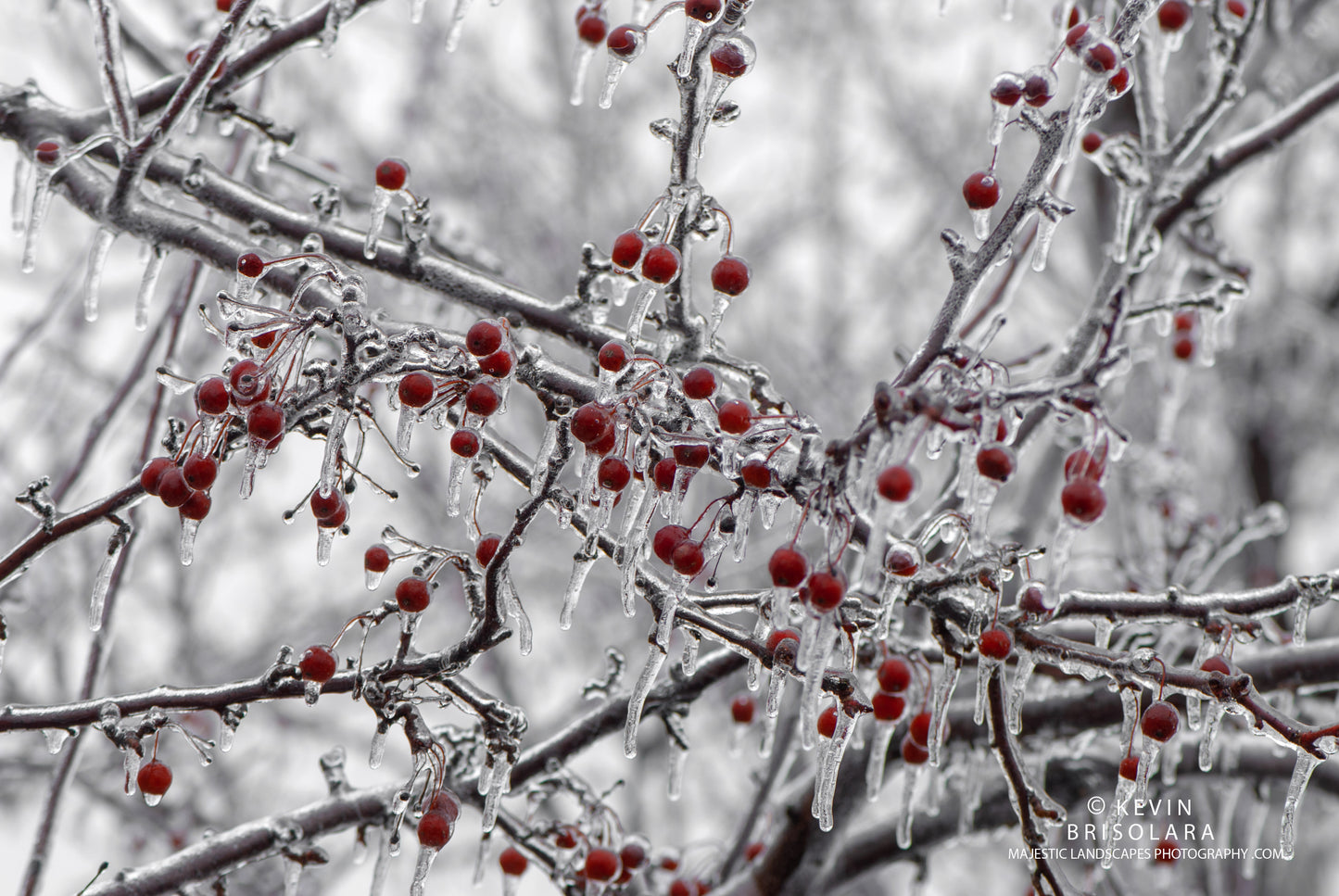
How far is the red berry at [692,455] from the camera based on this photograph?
56.1 inches

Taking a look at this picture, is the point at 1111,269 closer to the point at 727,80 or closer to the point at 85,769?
the point at 727,80

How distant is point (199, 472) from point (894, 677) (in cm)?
102

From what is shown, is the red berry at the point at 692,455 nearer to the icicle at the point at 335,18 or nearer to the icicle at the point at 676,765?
the icicle at the point at 676,765

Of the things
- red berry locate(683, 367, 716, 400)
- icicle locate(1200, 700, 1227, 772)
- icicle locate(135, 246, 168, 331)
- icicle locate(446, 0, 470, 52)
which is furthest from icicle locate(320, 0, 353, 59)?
icicle locate(1200, 700, 1227, 772)

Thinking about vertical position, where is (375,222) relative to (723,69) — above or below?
above

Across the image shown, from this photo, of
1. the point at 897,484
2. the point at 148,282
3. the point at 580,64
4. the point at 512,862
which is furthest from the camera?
the point at 580,64

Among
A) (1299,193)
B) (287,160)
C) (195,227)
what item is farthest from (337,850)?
(1299,193)

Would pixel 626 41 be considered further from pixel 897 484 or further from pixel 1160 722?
pixel 1160 722

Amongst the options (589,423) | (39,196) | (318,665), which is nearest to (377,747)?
(318,665)

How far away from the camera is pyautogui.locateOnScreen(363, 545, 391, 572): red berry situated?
5.67 ft

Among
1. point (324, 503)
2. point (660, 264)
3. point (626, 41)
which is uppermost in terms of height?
point (626, 41)

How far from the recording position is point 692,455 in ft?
4.69

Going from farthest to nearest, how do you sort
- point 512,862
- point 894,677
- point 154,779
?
point 512,862
point 154,779
point 894,677

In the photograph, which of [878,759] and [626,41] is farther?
[878,759]
